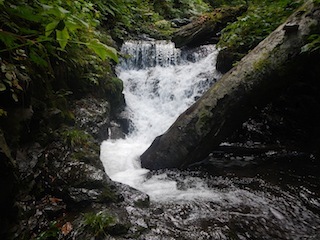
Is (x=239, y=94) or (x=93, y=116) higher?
(x=239, y=94)

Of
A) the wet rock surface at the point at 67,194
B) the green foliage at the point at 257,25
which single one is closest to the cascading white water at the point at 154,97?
the wet rock surface at the point at 67,194

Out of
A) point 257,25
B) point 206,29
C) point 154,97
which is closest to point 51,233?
point 154,97

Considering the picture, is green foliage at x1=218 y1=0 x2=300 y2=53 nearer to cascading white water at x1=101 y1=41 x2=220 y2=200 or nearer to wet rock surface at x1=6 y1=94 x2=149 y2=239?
cascading white water at x1=101 y1=41 x2=220 y2=200

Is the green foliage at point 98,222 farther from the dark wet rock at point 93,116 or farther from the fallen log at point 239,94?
the dark wet rock at point 93,116

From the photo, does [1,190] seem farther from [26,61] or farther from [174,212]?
[174,212]

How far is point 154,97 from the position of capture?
797cm

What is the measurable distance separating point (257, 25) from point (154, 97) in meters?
3.47

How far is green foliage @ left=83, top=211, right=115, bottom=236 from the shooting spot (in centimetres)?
275

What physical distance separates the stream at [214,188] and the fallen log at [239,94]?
1.21 ft

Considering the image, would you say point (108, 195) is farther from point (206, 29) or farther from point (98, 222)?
point (206, 29)

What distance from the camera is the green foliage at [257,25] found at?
5.61 meters

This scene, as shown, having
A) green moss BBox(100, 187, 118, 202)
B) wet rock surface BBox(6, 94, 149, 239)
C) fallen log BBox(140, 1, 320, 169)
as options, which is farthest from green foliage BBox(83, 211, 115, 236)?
fallen log BBox(140, 1, 320, 169)

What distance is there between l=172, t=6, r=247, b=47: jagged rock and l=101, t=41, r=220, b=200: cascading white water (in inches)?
16.9

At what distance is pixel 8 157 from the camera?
2.16m
